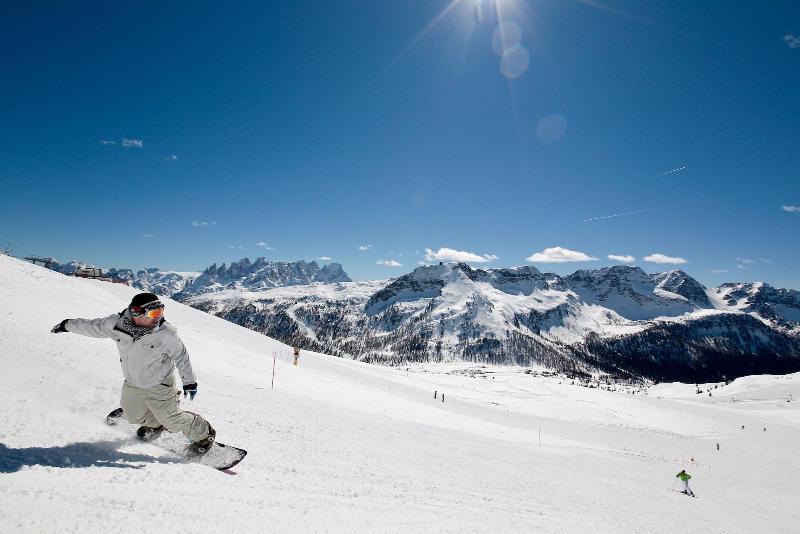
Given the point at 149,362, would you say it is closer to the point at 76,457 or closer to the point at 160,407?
the point at 160,407

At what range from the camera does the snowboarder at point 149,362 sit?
5918 millimetres

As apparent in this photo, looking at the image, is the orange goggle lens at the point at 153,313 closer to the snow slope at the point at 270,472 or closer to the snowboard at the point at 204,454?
the snow slope at the point at 270,472

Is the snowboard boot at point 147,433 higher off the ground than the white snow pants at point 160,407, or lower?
lower

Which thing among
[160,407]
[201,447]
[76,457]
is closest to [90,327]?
[160,407]

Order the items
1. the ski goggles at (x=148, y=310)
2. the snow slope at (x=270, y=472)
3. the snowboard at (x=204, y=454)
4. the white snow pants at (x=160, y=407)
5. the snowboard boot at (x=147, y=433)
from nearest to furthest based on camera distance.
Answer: the snow slope at (x=270, y=472)
the ski goggles at (x=148, y=310)
the white snow pants at (x=160, y=407)
the snowboard at (x=204, y=454)
the snowboard boot at (x=147, y=433)

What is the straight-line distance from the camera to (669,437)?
5534 cm

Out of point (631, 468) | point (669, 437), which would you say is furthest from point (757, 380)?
point (631, 468)

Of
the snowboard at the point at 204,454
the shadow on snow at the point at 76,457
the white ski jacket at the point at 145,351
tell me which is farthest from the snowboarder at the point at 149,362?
the shadow on snow at the point at 76,457

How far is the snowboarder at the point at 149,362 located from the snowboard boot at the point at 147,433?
166 millimetres

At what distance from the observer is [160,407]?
6.03m

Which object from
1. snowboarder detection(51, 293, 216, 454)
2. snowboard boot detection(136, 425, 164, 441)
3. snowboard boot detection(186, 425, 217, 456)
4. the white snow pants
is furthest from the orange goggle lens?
snowboard boot detection(186, 425, 217, 456)

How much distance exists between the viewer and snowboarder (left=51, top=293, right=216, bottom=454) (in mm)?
5918

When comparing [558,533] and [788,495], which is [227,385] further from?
[788,495]

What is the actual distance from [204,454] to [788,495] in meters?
38.0
